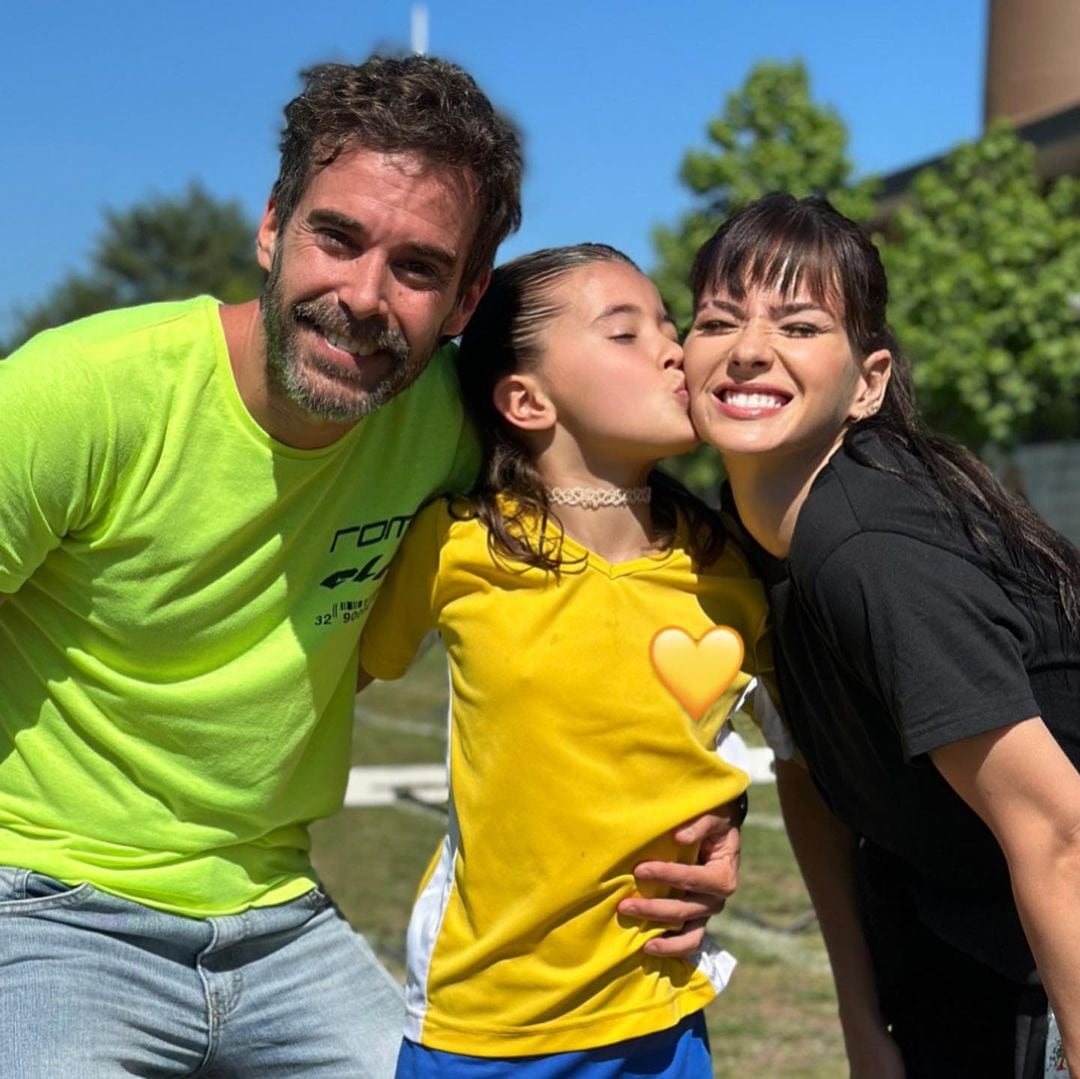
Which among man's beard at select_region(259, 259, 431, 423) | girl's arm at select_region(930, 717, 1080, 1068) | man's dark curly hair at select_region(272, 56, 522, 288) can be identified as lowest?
girl's arm at select_region(930, 717, 1080, 1068)

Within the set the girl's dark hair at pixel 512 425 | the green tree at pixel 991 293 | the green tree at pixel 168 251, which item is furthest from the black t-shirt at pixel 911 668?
the green tree at pixel 168 251

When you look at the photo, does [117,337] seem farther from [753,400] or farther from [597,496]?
[753,400]

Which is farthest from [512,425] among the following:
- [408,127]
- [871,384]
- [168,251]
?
[168,251]

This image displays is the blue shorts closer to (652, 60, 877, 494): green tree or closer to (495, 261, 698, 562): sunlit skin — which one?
(495, 261, 698, 562): sunlit skin

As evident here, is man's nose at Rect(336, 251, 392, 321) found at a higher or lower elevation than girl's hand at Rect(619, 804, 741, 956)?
higher

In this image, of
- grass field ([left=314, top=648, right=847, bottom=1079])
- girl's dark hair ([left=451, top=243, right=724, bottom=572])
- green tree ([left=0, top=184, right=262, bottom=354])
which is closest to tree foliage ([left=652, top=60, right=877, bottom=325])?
grass field ([left=314, top=648, right=847, bottom=1079])

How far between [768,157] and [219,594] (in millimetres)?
16190

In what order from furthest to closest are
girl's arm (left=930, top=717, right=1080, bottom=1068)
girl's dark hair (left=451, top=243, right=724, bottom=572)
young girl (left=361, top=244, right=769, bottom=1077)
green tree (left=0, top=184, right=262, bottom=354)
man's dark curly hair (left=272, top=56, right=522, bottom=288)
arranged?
green tree (left=0, top=184, right=262, bottom=354) < girl's dark hair (left=451, top=243, right=724, bottom=572) < man's dark curly hair (left=272, top=56, right=522, bottom=288) < young girl (left=361, top=244, right=769, bottom=1077) < girl's arm (left=930, top=717, right=1080, bottom=1068)

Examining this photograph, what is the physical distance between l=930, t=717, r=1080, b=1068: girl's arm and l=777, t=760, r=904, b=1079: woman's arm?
2.37 ft

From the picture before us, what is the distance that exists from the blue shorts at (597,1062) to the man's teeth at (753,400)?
111 centimetres

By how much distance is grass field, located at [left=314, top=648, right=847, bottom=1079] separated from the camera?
17.5ft

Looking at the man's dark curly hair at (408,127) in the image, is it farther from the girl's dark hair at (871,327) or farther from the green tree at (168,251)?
the green tree at (168,251)

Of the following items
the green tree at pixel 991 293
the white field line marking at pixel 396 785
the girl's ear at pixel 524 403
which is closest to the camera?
the girl's ear at pixel 524 403

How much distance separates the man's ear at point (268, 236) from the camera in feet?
10.0
